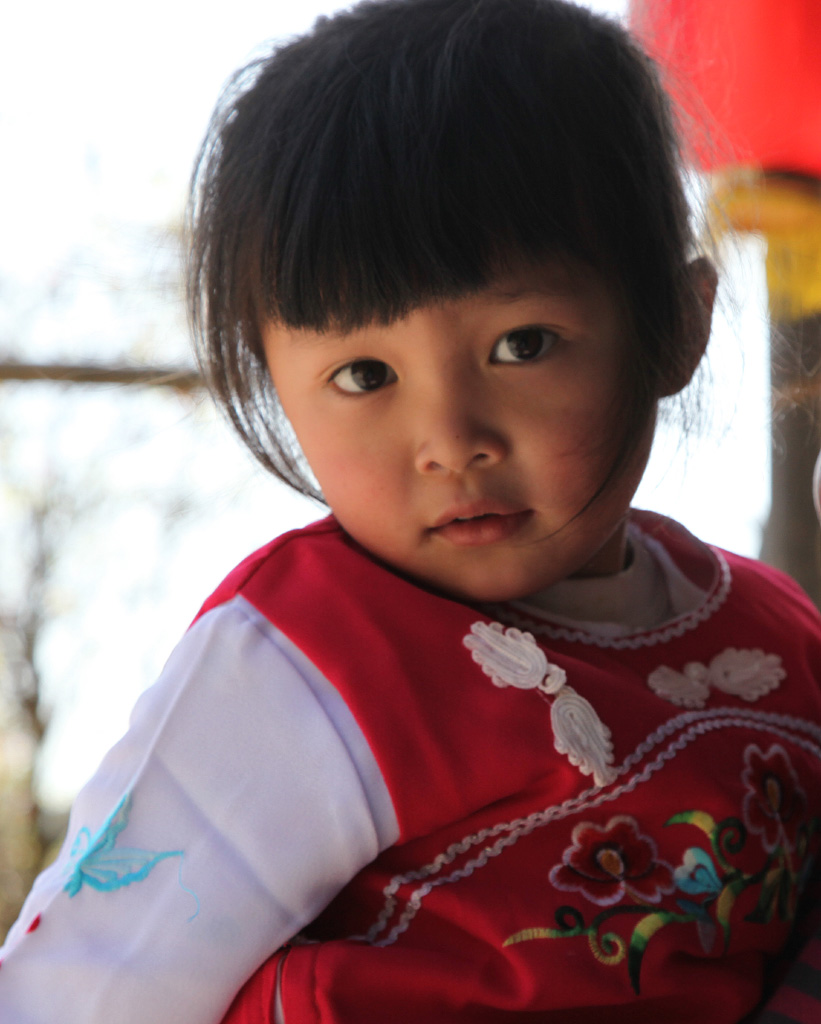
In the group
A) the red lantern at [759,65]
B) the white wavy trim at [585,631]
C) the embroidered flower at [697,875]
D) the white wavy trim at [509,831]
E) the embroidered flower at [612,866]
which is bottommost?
the embroidered flower at [697,875]

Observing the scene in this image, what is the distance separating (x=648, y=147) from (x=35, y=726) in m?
1.43

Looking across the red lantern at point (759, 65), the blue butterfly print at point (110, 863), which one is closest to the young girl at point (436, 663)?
the blue butterfly print at point (110, 863)

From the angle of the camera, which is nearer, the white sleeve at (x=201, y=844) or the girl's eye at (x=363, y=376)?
the white sleeve at (x=201, y=844)

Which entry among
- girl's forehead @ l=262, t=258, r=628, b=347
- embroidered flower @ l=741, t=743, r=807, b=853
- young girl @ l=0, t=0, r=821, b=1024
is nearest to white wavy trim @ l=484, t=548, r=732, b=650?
young girl @ l=0, t=0, r=821, b=1024

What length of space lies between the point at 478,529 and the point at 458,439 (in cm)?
8

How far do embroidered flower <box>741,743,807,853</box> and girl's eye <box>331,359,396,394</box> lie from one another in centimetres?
39

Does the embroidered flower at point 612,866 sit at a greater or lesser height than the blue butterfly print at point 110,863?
lesser

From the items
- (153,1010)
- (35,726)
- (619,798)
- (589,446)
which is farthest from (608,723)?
(35,726)

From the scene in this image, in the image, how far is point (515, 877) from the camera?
689 millimetres

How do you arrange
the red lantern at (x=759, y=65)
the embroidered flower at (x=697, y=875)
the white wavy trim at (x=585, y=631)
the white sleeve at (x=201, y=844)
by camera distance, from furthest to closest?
the red lantern at (x=759, y=65)
the white wavy trim at (x=585, y=631)
the embroidered flower at (x=697, y=875)
the white sleeve at (x=201, y=844)

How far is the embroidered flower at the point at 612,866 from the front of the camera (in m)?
0.70

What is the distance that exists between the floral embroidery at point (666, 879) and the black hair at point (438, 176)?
0.90 feet

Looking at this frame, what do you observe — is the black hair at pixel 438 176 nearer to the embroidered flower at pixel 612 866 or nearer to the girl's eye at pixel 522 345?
the girl's eye at pixel 522 345

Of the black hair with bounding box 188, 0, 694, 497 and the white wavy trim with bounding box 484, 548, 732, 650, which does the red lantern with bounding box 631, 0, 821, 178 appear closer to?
the black hair with bounding box 188, 0, 694, 497
